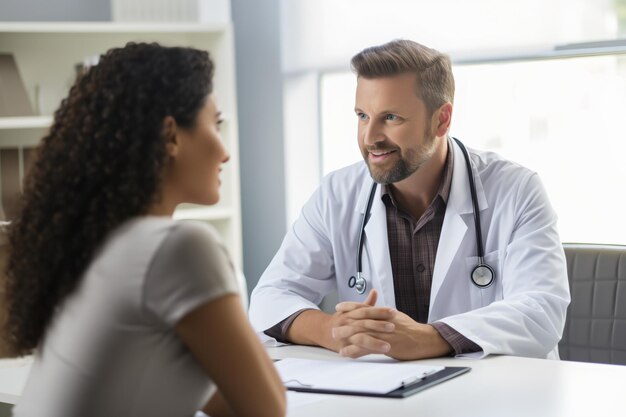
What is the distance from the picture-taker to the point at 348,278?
7.09ft

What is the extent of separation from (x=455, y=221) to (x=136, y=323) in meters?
1.17

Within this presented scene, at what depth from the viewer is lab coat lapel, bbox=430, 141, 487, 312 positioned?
6.66 feet

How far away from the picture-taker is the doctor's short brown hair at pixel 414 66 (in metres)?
2.14

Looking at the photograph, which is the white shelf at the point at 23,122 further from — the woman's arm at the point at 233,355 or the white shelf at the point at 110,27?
the woman's arm at the point at 233,355

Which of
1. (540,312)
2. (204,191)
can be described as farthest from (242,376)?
(540,312)

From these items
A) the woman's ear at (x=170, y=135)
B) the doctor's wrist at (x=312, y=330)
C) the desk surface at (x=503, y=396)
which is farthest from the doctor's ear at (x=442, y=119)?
the woman's ear at (x=170, y=135)

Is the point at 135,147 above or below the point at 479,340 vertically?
above

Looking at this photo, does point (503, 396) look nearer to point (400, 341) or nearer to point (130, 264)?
point (400, 341)

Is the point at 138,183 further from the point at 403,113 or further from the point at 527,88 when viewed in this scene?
the point at 527,88

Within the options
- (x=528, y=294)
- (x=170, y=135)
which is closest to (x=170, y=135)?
(x=170, y=135)

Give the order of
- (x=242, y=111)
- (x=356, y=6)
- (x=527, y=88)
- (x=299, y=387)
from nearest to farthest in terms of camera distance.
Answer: (x=299, y=387)
(x=527, y=88)
(x=356, y=6)
(x=242, y=111)

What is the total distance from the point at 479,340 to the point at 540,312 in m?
0.18

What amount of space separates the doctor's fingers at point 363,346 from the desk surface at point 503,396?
0.35ft

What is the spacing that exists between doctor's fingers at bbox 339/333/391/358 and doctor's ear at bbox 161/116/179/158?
66 cm
